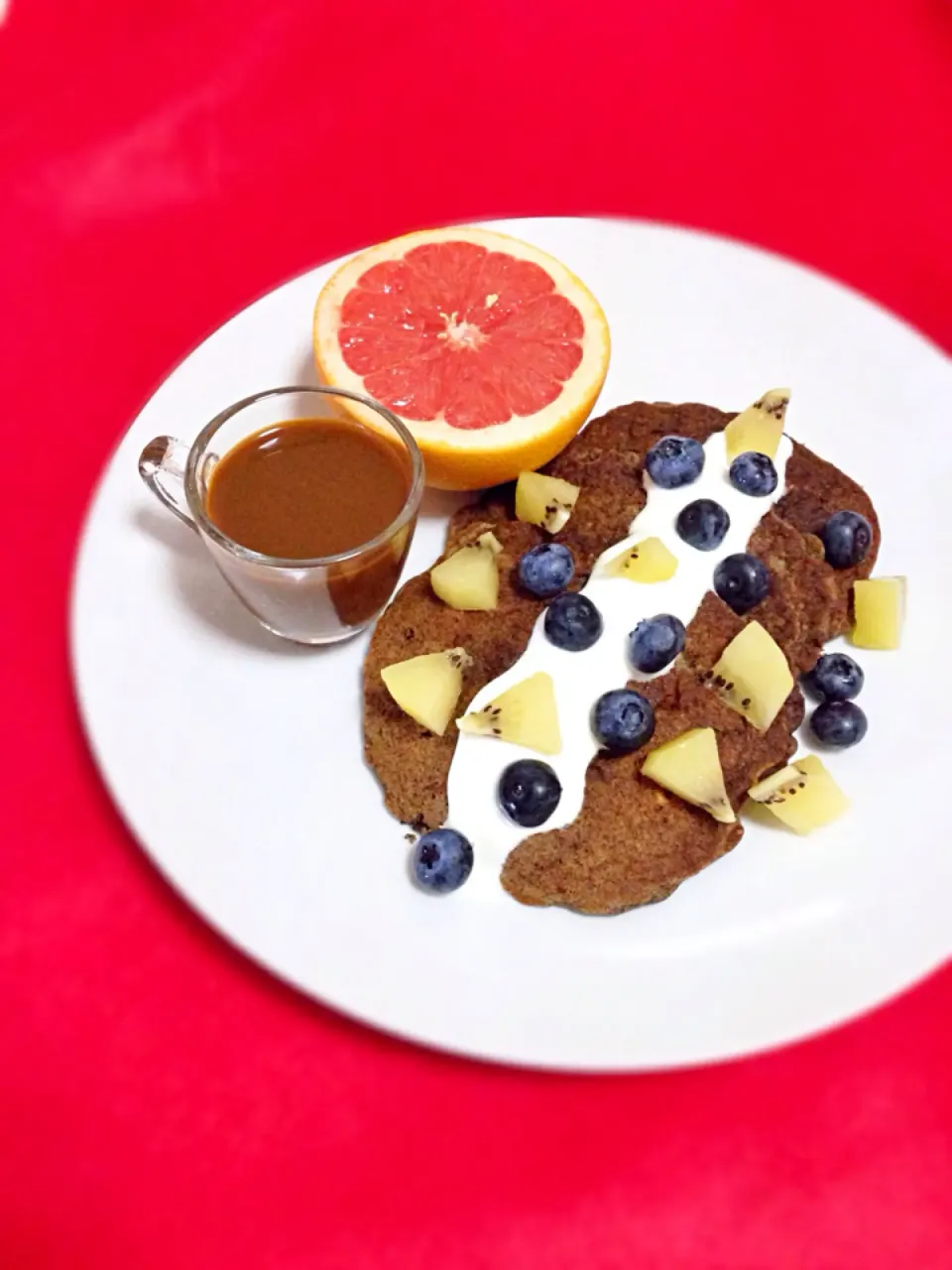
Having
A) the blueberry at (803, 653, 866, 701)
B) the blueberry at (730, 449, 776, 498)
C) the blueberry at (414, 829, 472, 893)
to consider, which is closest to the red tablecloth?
the blueberry at (414, 829, 472, 893)

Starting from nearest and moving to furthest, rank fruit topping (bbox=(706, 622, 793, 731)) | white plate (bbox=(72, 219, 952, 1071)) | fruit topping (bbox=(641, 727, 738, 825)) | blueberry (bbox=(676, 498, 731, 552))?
white plate (bbox=(72, 219, 952, 1071)), fruit topping (bbox=(641, 727, 738, 825)), fruit topping (bbox=(706, 622, 793, 731)), blueberry (bbox=(676, 498, 731, 552))

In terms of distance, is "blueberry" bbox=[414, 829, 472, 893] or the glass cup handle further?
the glass cup handle

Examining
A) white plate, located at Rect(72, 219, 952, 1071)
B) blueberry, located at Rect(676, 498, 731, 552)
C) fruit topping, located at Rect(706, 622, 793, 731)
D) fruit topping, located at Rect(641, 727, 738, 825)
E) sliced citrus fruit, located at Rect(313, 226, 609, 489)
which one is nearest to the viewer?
white plate, located at Rect(72, 219, 952, 1071)

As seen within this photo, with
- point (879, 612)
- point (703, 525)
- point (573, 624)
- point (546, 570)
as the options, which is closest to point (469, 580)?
point (546, 570)

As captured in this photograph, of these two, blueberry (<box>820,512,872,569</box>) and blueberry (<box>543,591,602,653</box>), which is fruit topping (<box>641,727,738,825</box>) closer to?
blueberry (<box>543,591,602,653</box>)

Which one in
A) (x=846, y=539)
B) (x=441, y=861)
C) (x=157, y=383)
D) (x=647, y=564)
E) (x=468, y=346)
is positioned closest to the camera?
(x=441, y=861)

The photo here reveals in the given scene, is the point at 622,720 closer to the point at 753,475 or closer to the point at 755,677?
the point at 755,677

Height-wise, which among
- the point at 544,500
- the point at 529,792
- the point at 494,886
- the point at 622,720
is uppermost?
the point at 544,500
